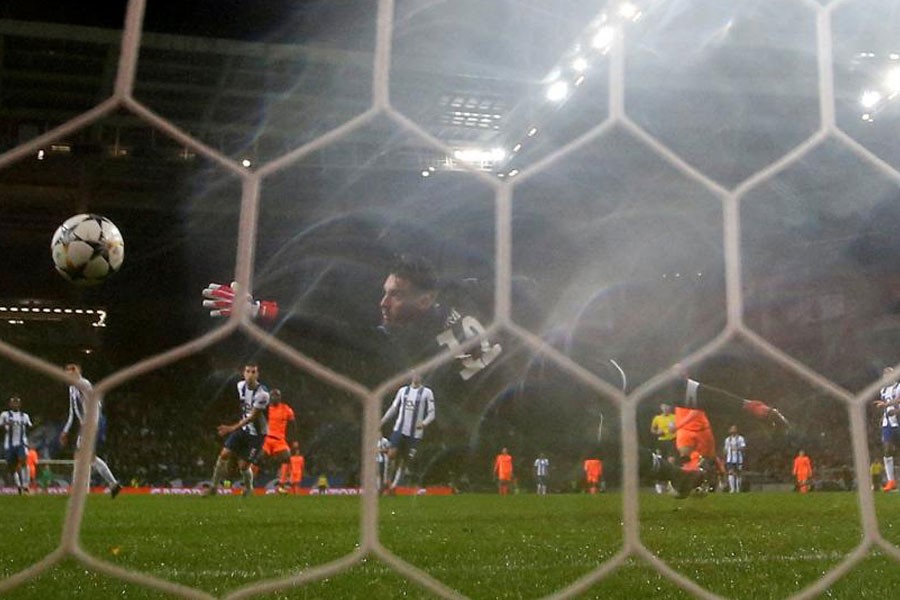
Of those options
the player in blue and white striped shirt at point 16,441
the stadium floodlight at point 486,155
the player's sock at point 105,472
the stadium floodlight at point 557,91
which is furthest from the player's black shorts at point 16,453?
the stadium floodlight at point 557,91

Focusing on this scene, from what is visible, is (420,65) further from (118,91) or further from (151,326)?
(151,326)

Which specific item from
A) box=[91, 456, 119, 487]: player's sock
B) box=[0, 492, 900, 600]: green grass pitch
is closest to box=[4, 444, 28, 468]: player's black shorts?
box=[91, 456, 119, 487]: player's sock

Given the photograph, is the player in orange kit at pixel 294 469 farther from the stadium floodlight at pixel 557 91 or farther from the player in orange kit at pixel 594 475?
the stadium floodlight at pixel 557 91

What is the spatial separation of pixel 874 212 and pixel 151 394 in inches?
151

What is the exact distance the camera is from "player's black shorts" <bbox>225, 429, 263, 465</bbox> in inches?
118

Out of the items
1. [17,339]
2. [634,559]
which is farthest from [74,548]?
[17,339]

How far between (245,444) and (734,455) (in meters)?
3.02

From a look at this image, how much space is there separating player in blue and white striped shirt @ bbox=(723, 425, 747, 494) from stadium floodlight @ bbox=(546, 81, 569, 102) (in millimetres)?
3614

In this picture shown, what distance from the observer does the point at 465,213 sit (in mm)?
3840

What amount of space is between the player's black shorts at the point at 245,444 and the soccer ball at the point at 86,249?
5.13 feet

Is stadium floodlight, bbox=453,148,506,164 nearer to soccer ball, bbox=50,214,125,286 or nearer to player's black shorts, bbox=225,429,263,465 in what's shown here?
soccer ball, bbox=50,214,125,286

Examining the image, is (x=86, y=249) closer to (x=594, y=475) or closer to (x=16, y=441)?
(x=16, y=441)

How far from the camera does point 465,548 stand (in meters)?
1.20

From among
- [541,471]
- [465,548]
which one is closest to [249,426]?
[465,548]
